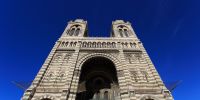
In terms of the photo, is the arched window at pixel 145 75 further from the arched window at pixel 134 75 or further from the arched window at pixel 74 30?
the arched window at pixel 74 30

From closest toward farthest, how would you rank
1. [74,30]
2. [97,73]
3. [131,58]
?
[131,58]
[97,73]
[74,30]

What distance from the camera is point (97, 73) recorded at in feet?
56.5

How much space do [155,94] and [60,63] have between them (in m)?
9.07

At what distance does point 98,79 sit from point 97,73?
0.66 m

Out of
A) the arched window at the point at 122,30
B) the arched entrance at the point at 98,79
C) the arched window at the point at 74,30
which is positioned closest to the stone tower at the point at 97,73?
the arched entrance at the point at 98,79

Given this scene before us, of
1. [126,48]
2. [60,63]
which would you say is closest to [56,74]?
[60,63]

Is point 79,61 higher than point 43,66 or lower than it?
higher

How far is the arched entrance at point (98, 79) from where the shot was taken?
15141 mm

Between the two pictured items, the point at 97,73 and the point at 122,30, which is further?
the point at 122,30

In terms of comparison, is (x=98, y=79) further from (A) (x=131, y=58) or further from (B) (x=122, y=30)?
(B) (x=122, y=30)

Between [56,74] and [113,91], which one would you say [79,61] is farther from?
[113,91]

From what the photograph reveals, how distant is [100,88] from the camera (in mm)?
16156

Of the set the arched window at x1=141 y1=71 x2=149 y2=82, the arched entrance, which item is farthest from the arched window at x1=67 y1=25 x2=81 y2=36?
the arched window at x1=141 y1=71 x2=149 y2=82

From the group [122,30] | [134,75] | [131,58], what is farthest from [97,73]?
[122,30]
